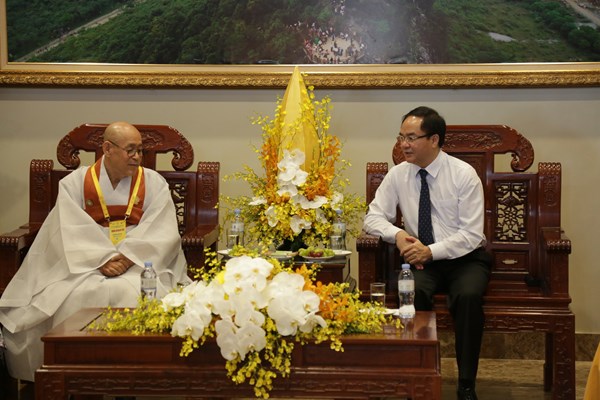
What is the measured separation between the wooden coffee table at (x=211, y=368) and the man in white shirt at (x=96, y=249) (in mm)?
1216

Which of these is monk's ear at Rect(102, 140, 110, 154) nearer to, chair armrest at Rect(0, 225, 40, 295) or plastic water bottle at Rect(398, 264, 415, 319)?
chair armrest at Rect(0, 225, 40, 295)

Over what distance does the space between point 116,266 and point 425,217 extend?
1.55 m

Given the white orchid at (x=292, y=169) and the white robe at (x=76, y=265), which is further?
the white orchid at (x=292, y=169)

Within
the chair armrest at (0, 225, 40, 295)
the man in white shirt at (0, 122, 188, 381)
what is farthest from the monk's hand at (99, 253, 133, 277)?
the chair armrest at (0, 225, 40, 295)

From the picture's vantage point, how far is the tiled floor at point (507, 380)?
15.5 ft

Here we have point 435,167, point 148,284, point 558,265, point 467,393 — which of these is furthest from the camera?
point 435,167

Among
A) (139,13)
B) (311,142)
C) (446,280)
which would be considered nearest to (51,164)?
(139,13)

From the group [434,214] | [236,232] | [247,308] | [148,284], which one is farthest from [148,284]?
[434,214]

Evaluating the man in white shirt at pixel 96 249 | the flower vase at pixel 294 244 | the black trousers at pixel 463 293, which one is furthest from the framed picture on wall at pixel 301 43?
the black trousers at pixel 463 293

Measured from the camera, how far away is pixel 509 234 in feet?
16.7

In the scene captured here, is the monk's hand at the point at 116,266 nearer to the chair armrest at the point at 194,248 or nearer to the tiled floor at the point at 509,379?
the chair armrest at the point at 194,248

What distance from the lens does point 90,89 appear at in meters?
5.60

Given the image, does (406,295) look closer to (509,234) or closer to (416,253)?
(416,253)

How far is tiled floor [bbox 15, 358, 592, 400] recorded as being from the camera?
4.73 m
